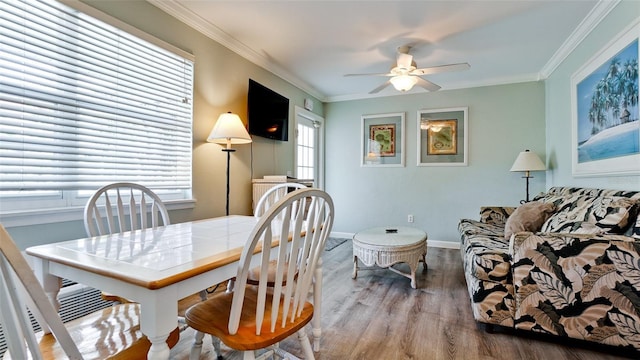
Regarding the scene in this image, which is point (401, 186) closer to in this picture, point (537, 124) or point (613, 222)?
point (537, 124)

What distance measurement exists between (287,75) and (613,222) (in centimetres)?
351

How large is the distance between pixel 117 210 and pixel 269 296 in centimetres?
114

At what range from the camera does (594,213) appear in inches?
80.0

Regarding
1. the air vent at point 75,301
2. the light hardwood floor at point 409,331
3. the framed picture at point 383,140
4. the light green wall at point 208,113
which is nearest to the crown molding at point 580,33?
the framed picture at point 383,140

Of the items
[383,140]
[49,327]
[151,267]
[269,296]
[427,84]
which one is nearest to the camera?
[49,327]

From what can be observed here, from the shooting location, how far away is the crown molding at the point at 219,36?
2369 mm

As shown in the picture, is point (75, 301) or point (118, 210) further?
point (75, 301)

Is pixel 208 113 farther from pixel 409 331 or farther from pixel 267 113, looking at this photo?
pixel 409 331

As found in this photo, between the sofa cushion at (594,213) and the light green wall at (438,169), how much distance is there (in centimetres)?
159

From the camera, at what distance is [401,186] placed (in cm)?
466

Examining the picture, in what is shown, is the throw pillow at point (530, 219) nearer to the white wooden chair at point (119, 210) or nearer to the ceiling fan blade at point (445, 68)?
the ceiling fan blade at point (445, 68)

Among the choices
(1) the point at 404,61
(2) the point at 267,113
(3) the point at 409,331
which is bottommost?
(3) the point at 409,331

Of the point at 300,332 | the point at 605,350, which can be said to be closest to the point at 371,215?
the point at 605,350

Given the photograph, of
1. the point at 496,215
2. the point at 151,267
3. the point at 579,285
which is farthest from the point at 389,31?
the point at 151,267
